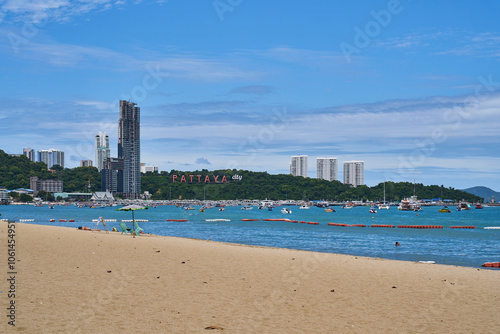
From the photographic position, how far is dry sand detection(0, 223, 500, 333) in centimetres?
1014

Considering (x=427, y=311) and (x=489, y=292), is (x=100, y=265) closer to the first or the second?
(x=427, y=311)

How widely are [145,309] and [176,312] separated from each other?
769 mm

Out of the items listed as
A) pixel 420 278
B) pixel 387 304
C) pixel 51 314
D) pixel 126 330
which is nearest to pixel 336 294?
pixel 387 304

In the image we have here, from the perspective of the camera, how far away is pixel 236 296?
42.7 feet

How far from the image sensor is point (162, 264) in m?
18.4

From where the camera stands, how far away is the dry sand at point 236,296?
10141 millimetres

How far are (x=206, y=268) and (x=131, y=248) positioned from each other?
7.58 meters

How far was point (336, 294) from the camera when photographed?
1384 centimetres

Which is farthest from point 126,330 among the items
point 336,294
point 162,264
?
point 162,264

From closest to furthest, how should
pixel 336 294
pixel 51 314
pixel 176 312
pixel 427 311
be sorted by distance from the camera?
pixel 51 314 → pixel 176 312 → pixel 427 311 → pixel 336 294

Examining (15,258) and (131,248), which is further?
(131,248)

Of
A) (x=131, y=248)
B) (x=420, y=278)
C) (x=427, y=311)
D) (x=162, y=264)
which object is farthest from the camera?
(x=131, y=248)

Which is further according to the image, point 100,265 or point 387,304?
point 100,265

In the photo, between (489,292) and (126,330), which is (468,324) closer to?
(489,292)
